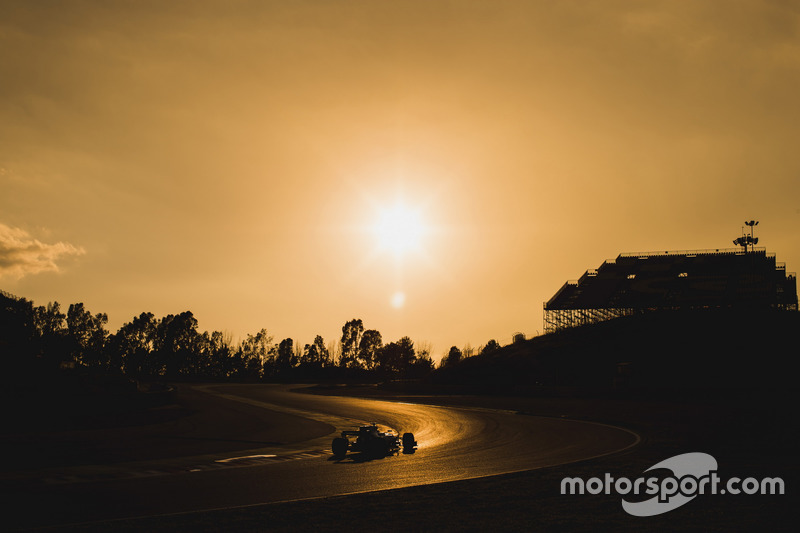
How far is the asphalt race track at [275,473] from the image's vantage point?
13141mm

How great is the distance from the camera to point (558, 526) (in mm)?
10820

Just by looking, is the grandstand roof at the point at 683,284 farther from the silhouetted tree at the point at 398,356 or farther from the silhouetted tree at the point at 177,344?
the silhouetted tree at the point at 177,344

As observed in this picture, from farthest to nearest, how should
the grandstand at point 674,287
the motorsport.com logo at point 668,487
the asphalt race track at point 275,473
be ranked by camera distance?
the grandstand at point 674,287
the asphalt race track at point 275,473
the motorsport.com logo at point 668,487

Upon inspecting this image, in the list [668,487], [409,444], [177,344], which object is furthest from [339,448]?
[177,344]

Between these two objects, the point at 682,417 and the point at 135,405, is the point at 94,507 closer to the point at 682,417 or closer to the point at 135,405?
the point at 135,405

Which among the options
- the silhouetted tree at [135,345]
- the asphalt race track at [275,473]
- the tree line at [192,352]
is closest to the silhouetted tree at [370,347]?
the tree line at [192,352]

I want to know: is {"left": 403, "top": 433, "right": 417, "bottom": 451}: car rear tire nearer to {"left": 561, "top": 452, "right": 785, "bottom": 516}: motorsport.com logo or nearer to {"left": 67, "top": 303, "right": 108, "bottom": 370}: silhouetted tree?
{"left": 561, "top": 452, "right": 785, "bottom": 516}: motorsport.com logo

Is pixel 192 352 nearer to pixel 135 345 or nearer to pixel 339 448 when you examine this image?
pixel 135 345

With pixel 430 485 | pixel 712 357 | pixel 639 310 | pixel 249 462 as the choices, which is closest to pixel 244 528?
pixel 430 485

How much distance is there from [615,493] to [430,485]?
4.28m

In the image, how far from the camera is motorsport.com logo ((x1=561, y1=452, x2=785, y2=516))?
1266 centimetres

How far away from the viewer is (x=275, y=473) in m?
17.7

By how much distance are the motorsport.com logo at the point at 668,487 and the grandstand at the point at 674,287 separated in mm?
73873

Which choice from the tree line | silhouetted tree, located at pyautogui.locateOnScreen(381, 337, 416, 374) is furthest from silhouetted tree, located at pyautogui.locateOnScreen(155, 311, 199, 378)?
silhouetted tree, located at pyautogui.locateOnScreen(381, 337, 416, 374)
